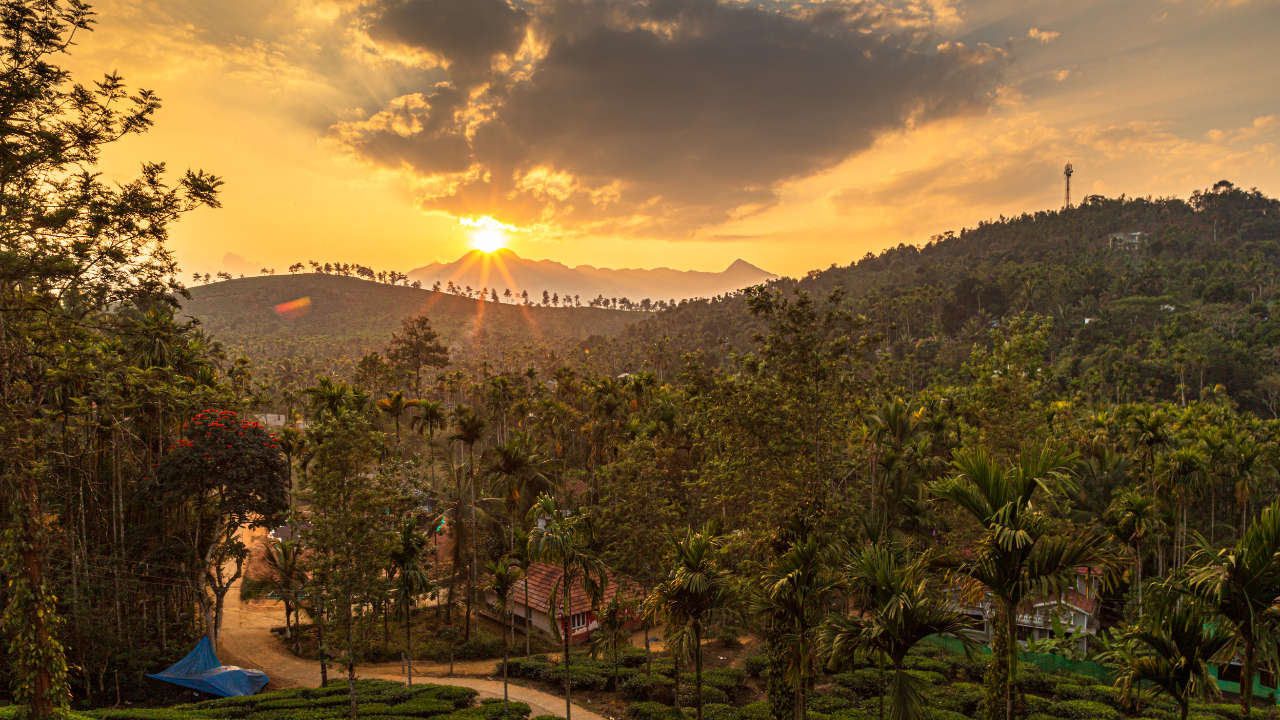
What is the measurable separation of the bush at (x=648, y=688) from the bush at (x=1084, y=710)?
14.2 meters

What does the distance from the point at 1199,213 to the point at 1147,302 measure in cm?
15128

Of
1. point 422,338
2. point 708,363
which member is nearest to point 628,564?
point 422,338

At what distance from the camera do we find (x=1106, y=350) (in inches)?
Answer: 2982

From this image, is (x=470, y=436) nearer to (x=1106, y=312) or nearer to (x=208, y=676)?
(x=208, y=676)

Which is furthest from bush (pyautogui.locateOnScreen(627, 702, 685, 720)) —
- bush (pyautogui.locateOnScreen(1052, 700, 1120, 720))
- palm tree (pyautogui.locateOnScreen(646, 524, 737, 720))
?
bush (pyautogui.locateOnScreen(1052, 700, 1120, 720))

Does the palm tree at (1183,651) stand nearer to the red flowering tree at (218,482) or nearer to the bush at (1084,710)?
the bush at (1084,710)

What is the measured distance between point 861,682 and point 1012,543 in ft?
55.7

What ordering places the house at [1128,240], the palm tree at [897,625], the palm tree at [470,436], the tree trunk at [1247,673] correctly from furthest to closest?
the house at [1128,240]
the palm tree at [470,436]
the palm tree at [897,625]
the tree trunk at [1247,673]

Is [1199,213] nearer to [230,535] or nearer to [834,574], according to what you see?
[834,574]

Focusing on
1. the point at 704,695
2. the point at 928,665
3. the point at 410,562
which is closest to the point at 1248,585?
the point at 704,695

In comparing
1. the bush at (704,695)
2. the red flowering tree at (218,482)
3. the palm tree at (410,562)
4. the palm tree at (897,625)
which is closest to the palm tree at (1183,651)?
the palm tree at (897,625)

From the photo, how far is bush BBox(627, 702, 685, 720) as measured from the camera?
20.0 meters

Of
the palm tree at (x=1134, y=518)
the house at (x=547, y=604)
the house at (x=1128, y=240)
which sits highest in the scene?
the house at (x=1128, y=240)

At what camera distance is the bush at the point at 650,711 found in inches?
786
